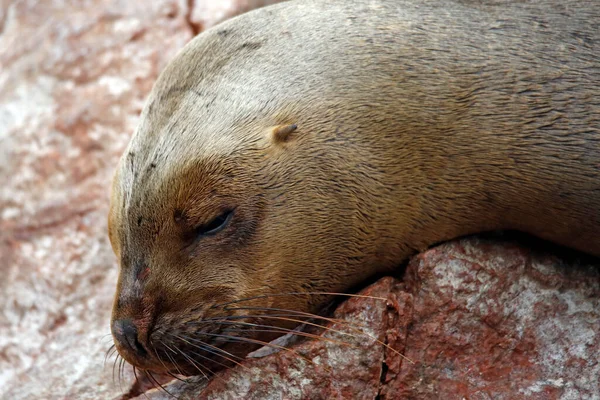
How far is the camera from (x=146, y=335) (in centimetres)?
333

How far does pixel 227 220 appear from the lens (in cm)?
340

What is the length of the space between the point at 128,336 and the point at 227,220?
0.63 m

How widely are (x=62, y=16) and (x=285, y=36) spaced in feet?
10.6

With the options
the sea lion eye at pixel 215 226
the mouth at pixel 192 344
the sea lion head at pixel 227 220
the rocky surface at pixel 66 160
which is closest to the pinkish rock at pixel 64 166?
the rocky surface at pixel 66 160

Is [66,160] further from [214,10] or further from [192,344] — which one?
[192,344]

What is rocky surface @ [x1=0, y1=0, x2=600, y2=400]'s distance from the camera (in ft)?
11.4

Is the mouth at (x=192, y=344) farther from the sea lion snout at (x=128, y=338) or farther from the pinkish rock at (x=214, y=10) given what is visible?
the pinkish rock at (x=214, y=10)

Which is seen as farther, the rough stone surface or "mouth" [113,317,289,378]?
the rough stone surface

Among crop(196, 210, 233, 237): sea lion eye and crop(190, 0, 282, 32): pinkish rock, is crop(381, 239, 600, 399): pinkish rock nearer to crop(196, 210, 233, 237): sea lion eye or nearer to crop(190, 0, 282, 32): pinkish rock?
crop(196, 210, 233, 237): sea lion eye

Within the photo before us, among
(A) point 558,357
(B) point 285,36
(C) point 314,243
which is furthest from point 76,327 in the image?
(A) point 558,357

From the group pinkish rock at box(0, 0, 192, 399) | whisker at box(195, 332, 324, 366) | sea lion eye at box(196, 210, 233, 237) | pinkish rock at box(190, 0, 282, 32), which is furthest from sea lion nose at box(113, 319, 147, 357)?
pinkish rock at box(190, 0, 282, 32)

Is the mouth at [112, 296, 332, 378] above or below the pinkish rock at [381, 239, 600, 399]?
above

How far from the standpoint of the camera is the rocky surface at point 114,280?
3.48 meters

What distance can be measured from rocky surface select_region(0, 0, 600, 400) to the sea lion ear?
0.79 m
